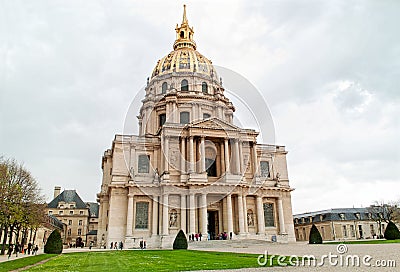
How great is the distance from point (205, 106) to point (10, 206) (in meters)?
33.9

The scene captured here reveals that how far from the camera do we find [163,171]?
42938 millimetres

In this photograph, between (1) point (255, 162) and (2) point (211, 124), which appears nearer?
(2) point (211, 124)

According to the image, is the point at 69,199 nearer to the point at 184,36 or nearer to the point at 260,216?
the point at 184,36

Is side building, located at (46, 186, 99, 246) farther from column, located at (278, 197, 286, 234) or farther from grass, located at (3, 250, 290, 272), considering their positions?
grass, located at (3, 250, 290, 272)

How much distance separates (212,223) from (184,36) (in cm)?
4091

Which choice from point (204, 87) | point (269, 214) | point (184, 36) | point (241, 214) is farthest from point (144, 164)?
point (184, 36)

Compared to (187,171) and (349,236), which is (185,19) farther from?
(349,236)

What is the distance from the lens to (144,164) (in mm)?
44906

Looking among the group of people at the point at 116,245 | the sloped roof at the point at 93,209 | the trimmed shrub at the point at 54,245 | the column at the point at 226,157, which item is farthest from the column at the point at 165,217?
the sloped roof at the point at 93,209

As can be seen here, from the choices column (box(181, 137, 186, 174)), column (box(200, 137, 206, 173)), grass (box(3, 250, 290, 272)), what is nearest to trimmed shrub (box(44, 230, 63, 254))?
grass (box(3, 250, 290, 272))

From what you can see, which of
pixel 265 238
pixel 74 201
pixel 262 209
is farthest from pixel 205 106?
pixel 74 201

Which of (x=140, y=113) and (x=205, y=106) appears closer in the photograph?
(x=205, y=106)

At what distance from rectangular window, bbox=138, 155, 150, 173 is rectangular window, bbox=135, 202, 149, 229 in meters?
4.50

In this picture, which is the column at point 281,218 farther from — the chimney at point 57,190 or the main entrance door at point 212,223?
the chimney at point 57,190
